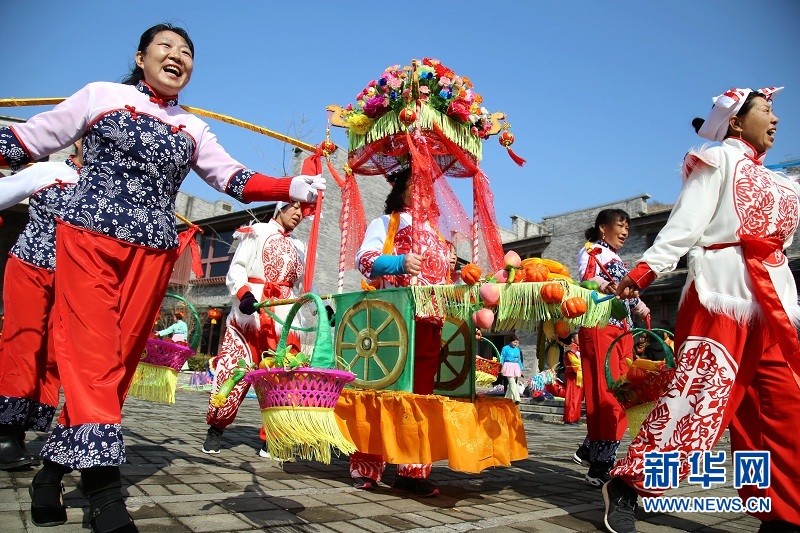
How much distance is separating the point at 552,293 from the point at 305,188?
1338mm

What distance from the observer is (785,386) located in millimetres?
2551

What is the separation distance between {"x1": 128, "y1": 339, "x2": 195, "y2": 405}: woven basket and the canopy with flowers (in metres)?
1.33

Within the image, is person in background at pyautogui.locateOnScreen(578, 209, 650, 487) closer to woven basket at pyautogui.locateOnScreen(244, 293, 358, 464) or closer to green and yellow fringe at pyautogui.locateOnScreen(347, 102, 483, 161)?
green and yellow fringe at pyautogui.locateOnScreen(347, 102, 483, 161)

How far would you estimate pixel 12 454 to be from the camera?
10.0 feet

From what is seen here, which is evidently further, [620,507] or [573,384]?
[573,384]

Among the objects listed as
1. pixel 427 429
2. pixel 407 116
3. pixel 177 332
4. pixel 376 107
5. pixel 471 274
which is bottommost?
pixel 427 429

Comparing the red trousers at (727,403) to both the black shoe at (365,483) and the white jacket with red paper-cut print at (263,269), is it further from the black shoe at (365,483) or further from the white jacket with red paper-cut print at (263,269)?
the white jacket with red paper-cut print at (263,269)

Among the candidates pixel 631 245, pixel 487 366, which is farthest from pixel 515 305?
pixel 631 245

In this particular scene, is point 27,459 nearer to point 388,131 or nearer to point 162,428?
point 162,428

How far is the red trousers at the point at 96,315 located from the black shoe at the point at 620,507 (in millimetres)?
2164

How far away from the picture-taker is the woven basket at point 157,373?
3.46 meters

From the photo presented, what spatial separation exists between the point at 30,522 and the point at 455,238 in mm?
3151

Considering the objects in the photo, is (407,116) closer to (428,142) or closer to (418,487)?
(428,142)

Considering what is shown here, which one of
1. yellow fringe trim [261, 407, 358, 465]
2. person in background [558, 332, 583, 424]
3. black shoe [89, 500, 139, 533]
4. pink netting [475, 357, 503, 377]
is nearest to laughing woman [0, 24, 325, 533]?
black shoe [89, 500, 139, 533]
